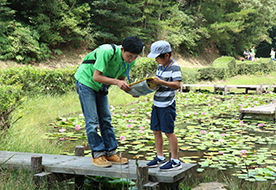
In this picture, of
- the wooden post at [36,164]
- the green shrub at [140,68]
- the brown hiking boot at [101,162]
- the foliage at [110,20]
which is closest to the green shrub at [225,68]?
the foliage at [110,20]

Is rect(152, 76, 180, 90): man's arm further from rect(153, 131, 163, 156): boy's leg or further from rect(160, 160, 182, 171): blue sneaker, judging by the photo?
rect(160, 160, 182, 171): blue sneaker

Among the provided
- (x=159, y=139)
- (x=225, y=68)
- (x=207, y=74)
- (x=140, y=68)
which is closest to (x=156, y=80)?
(x=159, y=139)

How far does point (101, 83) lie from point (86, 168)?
34.4 inches

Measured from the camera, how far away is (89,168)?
111 inches

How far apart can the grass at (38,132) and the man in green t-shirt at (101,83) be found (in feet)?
1.91

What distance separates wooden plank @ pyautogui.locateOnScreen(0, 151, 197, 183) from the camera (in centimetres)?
260

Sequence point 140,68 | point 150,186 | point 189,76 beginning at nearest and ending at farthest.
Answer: point 150,186 → point 140,68 → point 189,76

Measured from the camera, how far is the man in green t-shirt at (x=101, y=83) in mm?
2723

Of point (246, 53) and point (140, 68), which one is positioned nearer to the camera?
point (140, 68)

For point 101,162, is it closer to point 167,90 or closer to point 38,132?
point 167,90

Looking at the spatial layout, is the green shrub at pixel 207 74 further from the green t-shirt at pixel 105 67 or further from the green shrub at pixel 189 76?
the green t-shirt at pixel 105 67

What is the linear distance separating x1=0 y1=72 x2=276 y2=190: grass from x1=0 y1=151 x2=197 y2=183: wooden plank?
6.3 inches

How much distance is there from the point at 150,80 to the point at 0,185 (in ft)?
5.62

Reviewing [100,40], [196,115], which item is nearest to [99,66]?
[196,115]
